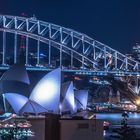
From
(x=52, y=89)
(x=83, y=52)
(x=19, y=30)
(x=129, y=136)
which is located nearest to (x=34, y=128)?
A: (x=129, y=136)

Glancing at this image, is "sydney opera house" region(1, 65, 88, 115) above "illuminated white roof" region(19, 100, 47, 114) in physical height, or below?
above

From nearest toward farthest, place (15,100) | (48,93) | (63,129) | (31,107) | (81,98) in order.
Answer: (63,129) < (48,93) < (31,107) < (15,100) < (81,98)

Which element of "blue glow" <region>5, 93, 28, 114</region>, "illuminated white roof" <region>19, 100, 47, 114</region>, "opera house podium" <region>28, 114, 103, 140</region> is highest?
"blue glow" <region>5, 93, 28, 114</region>

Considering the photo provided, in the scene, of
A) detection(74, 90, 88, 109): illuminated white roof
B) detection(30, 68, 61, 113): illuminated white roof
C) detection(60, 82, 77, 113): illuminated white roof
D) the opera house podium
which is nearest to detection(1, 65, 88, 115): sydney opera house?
detection(30, 68, 61, 113): illuminated white roof

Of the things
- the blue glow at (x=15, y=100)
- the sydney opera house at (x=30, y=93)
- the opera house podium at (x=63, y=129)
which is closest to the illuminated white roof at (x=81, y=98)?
the sydney opera house at (x=30, y=93)

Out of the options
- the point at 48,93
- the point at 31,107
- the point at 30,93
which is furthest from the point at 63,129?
the point at 30,93

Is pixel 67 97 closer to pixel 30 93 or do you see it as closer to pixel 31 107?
pixel 30 93

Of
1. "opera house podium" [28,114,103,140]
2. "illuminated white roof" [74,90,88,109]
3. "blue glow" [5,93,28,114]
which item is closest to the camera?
"opera house podium" [28,114,103,140]

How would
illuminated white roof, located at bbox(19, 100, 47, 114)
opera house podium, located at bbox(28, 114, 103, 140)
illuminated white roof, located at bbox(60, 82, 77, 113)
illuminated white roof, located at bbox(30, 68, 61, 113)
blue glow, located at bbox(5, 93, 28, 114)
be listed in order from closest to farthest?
opera house podium, located at bbox(28, 114, 103, 140), illuminated white roof, located at bbox(19, 100, 47, 114), illuminated white roof, located at bbox(30, 68, 61, 113), blue glow, located at bbox(5, 93, 28, 114), illuminated white roof, located at bbox(60, 82, 77, 113)

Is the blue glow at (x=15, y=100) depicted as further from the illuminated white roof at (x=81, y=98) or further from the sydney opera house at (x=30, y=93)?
the illuminated white roof at (x=81, y=98)

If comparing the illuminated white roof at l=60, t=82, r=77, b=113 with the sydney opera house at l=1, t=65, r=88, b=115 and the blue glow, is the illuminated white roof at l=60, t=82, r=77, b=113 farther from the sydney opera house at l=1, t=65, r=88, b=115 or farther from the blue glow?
the blue glow
